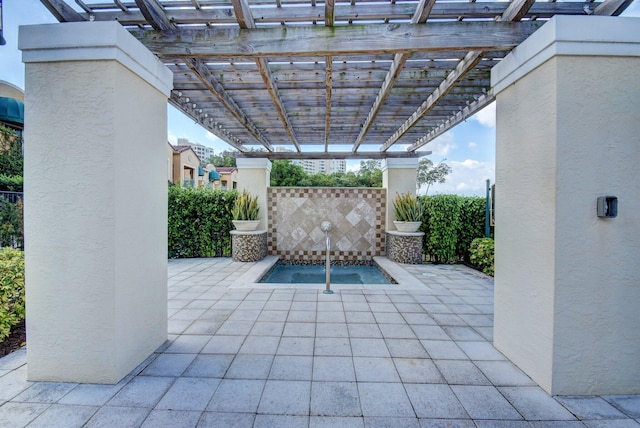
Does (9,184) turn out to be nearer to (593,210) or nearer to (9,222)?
(9,222)

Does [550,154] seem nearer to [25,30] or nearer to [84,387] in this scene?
[84,387]

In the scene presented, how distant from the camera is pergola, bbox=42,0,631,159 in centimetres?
246

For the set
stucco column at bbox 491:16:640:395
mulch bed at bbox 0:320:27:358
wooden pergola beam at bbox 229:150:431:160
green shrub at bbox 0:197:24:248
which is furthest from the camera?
wooden pergola beam at bbox 229:150:431:160

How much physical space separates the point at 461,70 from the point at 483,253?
3.78 meters

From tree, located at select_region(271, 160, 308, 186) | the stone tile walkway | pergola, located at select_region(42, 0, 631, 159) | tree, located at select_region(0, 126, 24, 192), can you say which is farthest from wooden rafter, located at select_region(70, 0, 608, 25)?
tree, located at select_region(271, 160, 308, 186)

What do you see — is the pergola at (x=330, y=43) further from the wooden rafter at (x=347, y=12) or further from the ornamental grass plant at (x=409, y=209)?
the ornamental grass plant at (x=409, y=209)

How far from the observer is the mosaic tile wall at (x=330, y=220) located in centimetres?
725

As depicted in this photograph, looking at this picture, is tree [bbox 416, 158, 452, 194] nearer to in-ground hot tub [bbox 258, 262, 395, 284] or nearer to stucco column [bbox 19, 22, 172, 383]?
in-ground hot tub [bbox 258, 262, 395, 284]

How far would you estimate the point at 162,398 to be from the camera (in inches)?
75.9

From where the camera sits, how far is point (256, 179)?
7.37 m

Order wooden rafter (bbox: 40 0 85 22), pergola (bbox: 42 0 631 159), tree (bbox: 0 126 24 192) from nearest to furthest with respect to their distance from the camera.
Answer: wooden rafter (bbox: 40 0 85 22)
pergola (bbox: 42 0 631 159)
tree (bbox: 0 126 24 192)

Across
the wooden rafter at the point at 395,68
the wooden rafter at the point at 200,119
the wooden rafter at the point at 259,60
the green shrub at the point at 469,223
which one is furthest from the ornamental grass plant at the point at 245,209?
the green shrub at the point at 469,223

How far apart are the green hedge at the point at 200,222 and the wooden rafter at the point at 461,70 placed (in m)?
4.64

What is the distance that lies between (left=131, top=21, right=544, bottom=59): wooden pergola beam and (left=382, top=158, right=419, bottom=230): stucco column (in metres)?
4.70
